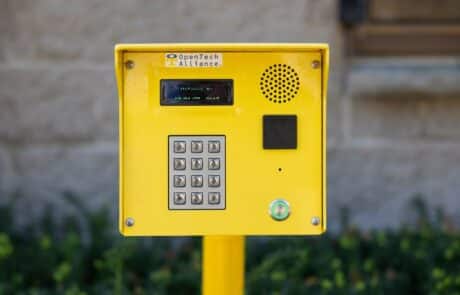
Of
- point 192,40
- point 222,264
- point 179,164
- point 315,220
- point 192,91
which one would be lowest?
point 222,264

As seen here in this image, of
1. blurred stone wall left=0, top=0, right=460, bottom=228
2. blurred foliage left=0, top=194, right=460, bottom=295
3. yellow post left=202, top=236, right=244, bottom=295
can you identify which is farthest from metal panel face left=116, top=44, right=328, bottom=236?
blurred stone wall left=0, top=0, right=460, bottom=228

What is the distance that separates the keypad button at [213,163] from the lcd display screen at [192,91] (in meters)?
0.14

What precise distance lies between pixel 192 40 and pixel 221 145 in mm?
2332

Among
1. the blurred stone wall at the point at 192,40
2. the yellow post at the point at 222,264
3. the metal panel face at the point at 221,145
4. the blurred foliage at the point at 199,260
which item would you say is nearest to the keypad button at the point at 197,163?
the metal panel face at the point at 221,145

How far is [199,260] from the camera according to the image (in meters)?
3.81

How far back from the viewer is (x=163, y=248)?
4145 mm

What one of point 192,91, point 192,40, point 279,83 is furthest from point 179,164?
point 192,40

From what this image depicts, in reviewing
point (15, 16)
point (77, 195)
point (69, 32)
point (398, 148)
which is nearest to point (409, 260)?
point (398, 148)

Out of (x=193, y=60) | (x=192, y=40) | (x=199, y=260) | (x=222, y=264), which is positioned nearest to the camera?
(x=193, y=60)

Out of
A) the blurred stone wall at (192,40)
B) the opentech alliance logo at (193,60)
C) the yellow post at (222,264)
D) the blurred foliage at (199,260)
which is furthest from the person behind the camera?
the blurred stone wall at (192,40)

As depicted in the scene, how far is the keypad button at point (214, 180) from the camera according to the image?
2094mm

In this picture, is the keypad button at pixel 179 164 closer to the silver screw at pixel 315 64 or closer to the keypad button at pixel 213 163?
the keypad button at pixel 213 163

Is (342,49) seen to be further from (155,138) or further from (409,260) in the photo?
(155,138)

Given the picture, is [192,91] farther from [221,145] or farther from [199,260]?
[199,260]
